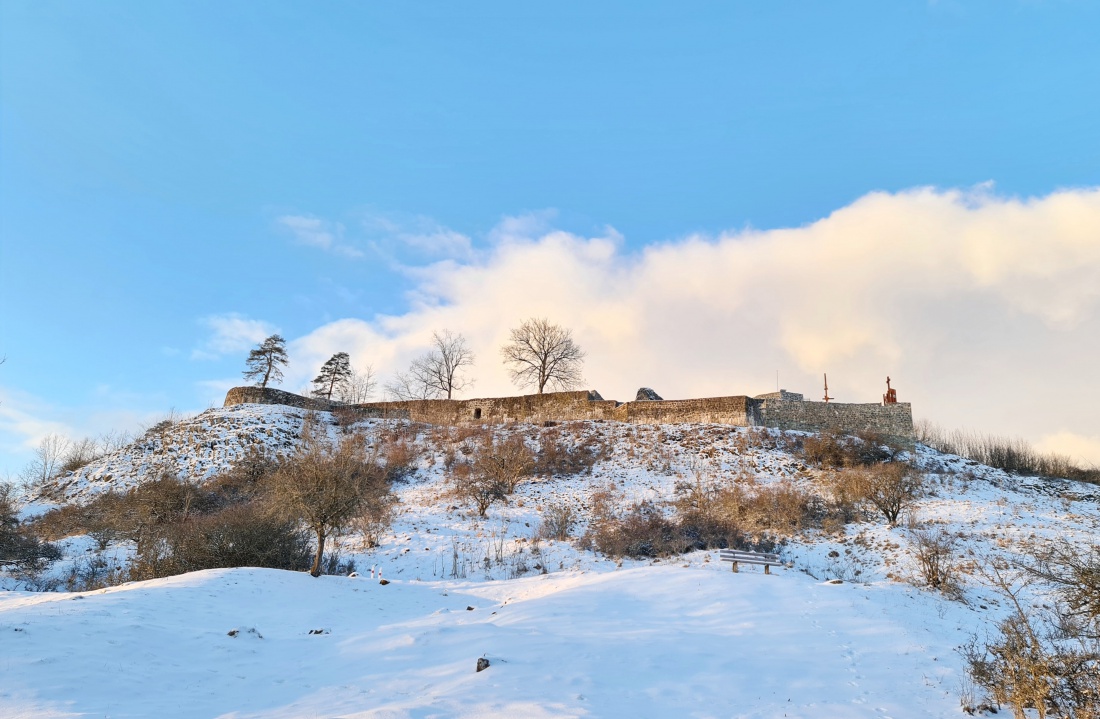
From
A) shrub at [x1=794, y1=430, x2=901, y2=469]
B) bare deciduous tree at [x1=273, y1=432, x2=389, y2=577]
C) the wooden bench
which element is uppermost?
shrub at [x1=794, y1=430, x2=901, y2=469]

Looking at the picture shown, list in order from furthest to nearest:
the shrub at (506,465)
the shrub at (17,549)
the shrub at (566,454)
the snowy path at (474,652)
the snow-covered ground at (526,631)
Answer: the shrub at (566,454) → the shrub at (506,465) → the shrub at (17,549) → the snow-covered ground at (526,631) → the snowy path at (474,652)

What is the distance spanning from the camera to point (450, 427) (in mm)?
35094

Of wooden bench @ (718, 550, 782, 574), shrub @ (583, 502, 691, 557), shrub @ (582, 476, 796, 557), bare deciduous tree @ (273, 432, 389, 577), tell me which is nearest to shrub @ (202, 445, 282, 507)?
bare deciduous tree @ (273, 432, 389, 577)

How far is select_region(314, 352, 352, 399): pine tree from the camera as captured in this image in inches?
1815

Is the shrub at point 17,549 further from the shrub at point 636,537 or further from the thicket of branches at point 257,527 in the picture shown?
the shrub at point 636,537

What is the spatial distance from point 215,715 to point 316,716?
108cm

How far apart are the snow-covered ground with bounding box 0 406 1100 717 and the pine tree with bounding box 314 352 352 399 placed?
26124mm

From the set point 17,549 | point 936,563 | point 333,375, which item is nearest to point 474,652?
point 936,563

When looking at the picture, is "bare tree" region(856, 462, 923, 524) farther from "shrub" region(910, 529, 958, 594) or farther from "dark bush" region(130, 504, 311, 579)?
"dark bush" region(130, 504, 311, 579)

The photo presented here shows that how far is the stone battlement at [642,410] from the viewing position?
31.0 metres

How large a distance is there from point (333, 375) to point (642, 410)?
26.8 meters

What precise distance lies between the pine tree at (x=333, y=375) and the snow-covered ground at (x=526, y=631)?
26.1 meters

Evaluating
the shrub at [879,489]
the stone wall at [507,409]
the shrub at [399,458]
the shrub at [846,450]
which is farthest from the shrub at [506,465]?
the shrub at [846,450]

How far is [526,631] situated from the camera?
31.7 feet
